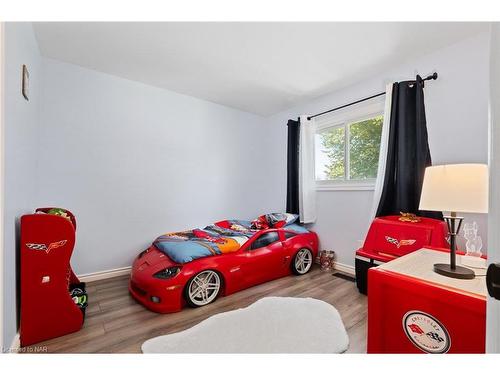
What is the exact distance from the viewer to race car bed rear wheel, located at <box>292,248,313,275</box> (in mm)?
2582

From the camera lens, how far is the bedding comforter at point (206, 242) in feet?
6.45

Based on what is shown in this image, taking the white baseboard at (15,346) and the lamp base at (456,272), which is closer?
the lamp base at (456,272)

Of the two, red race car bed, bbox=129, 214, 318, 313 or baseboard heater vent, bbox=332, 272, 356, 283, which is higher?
red race car bed, bbox=129, 214, 318, 313

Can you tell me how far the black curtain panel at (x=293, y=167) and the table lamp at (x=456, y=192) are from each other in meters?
2.15

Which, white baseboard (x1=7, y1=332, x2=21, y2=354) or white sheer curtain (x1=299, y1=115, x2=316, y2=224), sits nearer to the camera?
white baseboard (x1=7, y1=332, x2=21, y2=354)

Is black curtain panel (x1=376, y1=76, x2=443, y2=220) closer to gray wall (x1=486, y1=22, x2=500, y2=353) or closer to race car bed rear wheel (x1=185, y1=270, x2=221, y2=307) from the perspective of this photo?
race car bed rear wheel (x1=185, y1=270, x2=221, y2=307)

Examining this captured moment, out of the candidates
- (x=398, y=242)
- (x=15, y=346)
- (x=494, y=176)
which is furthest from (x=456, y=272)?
(x=15, y=346)

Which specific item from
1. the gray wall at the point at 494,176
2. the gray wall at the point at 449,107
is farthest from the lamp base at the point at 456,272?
the gray wall at the point at 449,107

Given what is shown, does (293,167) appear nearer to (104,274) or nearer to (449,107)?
(449,107)

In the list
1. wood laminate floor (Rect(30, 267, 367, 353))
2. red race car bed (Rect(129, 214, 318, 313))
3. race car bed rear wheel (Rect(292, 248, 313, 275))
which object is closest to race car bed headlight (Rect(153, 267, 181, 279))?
red race car bed (Rect(129, 214, 318, 313))

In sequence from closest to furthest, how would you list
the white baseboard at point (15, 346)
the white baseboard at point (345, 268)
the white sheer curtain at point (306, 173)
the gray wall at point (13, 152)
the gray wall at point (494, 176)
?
the gray wall at point (494, 176) < the gray wall at point (13, 152) < the white baseboard at point (15, 346) < the white baseboard at point (345, 268) < the white sheer curtain at point (306, 173)

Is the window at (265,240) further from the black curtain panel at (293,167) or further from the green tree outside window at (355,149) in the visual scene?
the green tree outside window at (355,149)

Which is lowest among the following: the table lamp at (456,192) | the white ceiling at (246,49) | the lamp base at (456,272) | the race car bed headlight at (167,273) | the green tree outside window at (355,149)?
the race car bed headlight at (167,273)

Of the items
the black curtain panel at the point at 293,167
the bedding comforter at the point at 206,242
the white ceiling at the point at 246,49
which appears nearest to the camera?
the white ceiling at the point at 246,49
